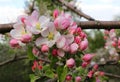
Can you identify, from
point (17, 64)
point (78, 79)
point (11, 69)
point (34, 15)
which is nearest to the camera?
point (34, 15)

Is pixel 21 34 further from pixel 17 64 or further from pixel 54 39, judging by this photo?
pixel 17 64

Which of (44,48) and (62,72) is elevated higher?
(44,48)

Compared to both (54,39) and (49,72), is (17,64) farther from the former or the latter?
(54,39)

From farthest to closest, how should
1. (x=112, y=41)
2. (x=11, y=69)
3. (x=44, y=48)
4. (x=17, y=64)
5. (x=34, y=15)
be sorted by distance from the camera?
(x=17, y=64), (x=112, y=41), (x=11, y=69), (x=34, y=15), (x=44, y=48)

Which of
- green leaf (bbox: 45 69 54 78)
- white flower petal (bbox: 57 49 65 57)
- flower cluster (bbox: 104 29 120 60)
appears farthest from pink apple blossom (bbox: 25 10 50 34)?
flower cluster (bbox: 104 29 120 60)

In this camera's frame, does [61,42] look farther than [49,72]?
No

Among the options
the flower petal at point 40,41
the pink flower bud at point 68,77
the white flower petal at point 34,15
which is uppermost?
the white flower petal at point 34,15

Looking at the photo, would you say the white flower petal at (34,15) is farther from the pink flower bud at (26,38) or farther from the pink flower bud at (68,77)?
the pink flower bud at (68,77)

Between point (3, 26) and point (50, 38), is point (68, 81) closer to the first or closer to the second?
point (50, 38)

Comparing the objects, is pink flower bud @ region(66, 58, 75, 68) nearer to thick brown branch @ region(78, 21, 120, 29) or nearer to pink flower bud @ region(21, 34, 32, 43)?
pink flower bud @ region(21, 34, 32, 43)

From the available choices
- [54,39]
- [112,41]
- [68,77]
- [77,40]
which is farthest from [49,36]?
[112,41]

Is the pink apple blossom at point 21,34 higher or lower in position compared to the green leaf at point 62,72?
higher

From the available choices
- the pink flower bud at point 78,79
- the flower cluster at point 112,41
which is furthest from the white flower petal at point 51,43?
the flower cluster at point 112,41

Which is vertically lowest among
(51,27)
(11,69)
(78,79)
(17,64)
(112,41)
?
(17,64)
